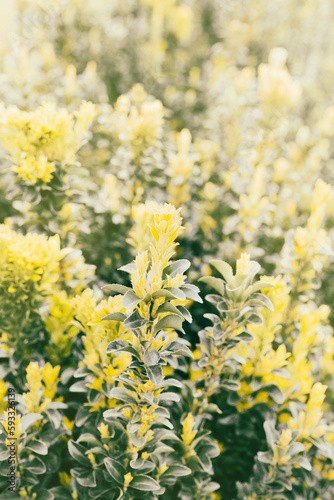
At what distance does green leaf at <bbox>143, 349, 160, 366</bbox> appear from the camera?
1003mm

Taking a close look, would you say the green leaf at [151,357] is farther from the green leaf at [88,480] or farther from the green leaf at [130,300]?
the green leaf at [88,480]

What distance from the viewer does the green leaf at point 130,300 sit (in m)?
0.98

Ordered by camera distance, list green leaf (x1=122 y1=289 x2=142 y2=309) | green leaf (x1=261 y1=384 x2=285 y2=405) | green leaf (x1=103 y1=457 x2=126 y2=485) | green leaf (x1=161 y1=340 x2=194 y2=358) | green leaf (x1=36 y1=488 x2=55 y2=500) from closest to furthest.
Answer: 1. green leaf (x1=122 y1=289 x2=142 y2=309)
2. green leaf (x1=161 y1=340 x2=194 y2=358)
3. green leaf (x1=103 y1=457 x2=126 y2=485)
4. green leaf (x1=36 y1=488 x2=55 y2=500)
5. green leaf (x1=261 y1=384 x2=285 y2=405)

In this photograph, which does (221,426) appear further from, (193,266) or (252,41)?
(252,41)

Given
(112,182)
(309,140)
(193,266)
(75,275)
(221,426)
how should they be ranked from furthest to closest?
(309,140), (193,266), (112,182), (75,275), (221,426)

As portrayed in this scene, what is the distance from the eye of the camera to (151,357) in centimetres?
102

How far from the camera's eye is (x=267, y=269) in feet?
8.38

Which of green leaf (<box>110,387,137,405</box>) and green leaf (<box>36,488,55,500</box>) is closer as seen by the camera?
green leaf (<box>110,387,137,405</box>)

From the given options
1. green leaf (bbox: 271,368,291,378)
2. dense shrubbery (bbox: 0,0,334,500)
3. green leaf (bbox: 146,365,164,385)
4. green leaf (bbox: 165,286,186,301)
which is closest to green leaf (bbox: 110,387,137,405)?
dense shrubbery (bbox: 0,0,334,500)

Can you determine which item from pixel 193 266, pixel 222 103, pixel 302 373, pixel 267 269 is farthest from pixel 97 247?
pixel 222 103

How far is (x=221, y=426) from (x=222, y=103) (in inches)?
112

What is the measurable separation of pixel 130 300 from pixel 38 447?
67 cm

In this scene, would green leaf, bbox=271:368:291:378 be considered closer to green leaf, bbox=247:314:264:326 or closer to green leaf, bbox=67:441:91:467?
green leaf, bbox=247:314:264:326

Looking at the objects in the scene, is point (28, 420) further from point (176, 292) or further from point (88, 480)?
point (176, 292)
